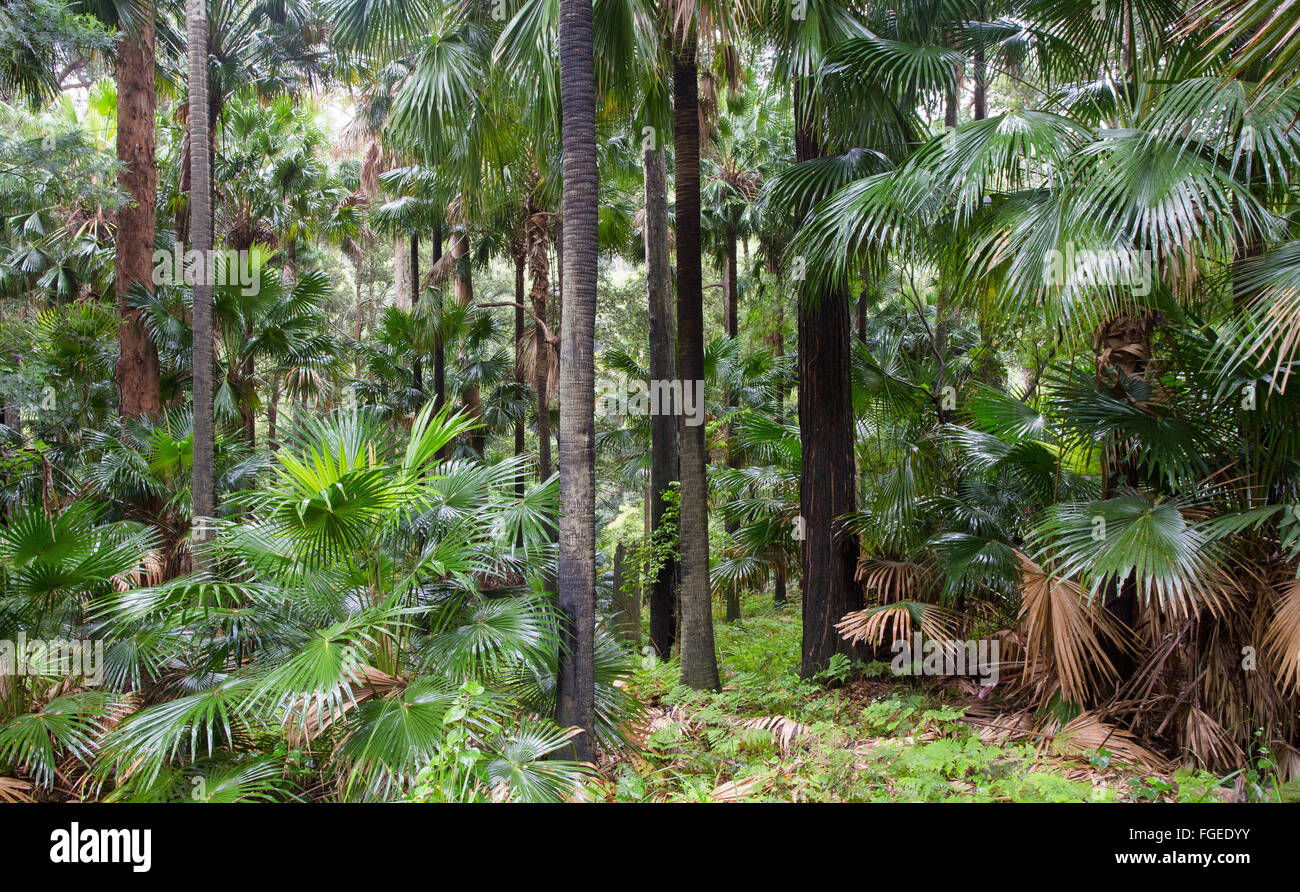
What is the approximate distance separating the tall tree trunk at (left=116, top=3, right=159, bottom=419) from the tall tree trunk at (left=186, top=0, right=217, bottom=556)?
11.1 feet

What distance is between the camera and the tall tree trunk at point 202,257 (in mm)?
6688

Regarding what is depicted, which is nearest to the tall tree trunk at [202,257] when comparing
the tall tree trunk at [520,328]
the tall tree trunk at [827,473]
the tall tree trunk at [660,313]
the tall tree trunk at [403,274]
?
the tall tree trunk at [660,313]

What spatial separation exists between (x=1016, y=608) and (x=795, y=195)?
3.83 m

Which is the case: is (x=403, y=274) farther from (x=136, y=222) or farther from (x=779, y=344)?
(x=136, y=222)

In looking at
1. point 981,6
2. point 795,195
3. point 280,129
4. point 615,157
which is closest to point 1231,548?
point 795,195

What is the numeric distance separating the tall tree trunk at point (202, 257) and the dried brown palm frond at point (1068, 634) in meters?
6.41

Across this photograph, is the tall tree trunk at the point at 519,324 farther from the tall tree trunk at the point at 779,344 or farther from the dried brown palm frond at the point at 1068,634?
the dried brown palm frond at the point at 1068,634

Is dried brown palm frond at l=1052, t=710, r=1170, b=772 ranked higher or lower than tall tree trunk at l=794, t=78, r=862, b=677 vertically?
lower

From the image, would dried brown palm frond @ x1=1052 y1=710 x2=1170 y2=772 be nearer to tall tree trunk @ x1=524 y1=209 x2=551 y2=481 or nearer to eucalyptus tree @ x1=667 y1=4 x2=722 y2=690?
eucalyptus tree @ x1=667 y1=4 x2=722 y2=690

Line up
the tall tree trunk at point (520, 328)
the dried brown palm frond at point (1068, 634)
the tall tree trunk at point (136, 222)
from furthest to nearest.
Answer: the tall tree trunk at point (520, 328) → the tall tree trunk at point (136, 222) → the dried brown palm frond at point (1068, 634)

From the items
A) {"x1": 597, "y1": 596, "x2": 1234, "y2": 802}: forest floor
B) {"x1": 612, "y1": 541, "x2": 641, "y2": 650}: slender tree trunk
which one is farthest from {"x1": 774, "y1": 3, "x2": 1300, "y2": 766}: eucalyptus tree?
{"x1": 612, "y1": 541, "x2": 641, "y2": 650}: slender tree trunk

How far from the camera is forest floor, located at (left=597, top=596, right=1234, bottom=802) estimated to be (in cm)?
421

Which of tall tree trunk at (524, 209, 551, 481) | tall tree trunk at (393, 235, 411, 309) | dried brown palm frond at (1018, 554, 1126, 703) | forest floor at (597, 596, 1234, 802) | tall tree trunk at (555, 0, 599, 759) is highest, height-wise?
tall tree trunk at (393, 235, 411, 309)
